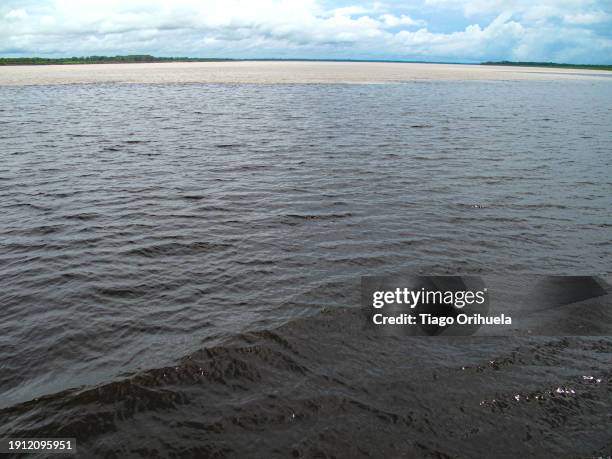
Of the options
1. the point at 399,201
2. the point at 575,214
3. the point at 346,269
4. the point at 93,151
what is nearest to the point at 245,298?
the point at 346,269

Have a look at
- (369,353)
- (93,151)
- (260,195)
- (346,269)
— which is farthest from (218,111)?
(369,353)

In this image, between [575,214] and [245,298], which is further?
[575,214]

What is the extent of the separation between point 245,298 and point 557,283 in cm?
805

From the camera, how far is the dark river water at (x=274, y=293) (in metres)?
6.53

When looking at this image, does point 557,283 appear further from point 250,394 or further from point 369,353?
point 250,394

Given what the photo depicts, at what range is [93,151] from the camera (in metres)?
25.3

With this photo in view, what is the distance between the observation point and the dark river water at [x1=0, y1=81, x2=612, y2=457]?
6.53 m

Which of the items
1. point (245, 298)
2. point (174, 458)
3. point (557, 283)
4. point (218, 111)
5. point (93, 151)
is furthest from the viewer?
point (218, 111)

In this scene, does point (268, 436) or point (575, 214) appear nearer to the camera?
point (268, 436)

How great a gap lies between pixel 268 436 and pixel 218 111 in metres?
42.9

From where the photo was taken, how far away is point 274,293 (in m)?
10.3

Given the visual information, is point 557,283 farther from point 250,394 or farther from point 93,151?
point 93,151

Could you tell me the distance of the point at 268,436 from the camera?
6312 millimetres

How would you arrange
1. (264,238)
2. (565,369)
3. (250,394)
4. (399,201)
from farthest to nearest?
(399,201), (264,238), (565,369), (250,394)
